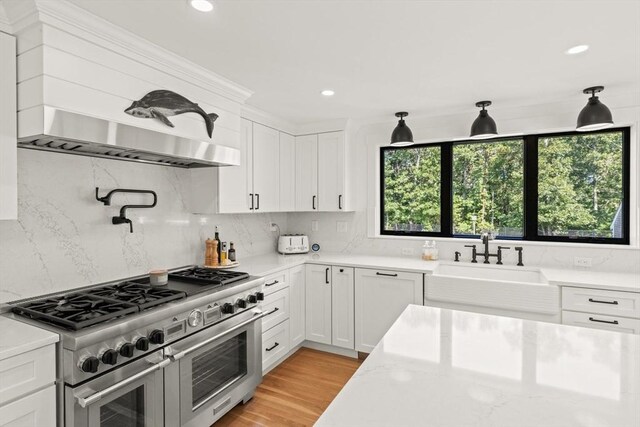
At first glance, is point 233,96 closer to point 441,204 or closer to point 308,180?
point 308,180

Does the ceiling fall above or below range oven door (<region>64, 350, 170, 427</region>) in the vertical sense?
above

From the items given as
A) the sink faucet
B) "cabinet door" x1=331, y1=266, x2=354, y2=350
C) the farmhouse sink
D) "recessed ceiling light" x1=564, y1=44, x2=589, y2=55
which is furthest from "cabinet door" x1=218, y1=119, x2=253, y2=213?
"recessed ceiling light" x1=564, y1=44, x2=589, y2=55

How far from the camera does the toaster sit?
12.4ft

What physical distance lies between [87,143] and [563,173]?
12.0 feet

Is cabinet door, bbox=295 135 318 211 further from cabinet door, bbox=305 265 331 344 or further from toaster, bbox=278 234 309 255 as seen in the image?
cabinet door, bbox=305 265 331 344

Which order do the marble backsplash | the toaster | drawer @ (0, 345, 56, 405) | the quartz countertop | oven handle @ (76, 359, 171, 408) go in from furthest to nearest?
1. the toaster
2. the quartz countertop
3. the marble backsplash
4. oven handle @ (76, 359, 171, 408)
5. drawer @ (0, 345, 56, 405)

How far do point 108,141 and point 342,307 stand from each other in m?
2.36

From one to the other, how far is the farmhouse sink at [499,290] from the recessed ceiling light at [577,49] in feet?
5.15

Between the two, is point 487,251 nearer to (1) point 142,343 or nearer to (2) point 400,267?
(2) point 400,267

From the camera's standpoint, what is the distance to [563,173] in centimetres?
315

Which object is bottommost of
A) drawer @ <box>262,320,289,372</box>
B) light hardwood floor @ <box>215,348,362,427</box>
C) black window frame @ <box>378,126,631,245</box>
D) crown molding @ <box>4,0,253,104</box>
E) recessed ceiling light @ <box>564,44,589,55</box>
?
light hardwood floor @ <box>215,348,362,427</box>

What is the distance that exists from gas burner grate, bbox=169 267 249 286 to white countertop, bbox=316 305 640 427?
4.58ft

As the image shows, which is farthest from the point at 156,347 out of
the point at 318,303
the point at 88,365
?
the point at 318,303

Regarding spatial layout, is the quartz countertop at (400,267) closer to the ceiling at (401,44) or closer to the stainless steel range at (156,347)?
the stainless steel range at (156,347)
